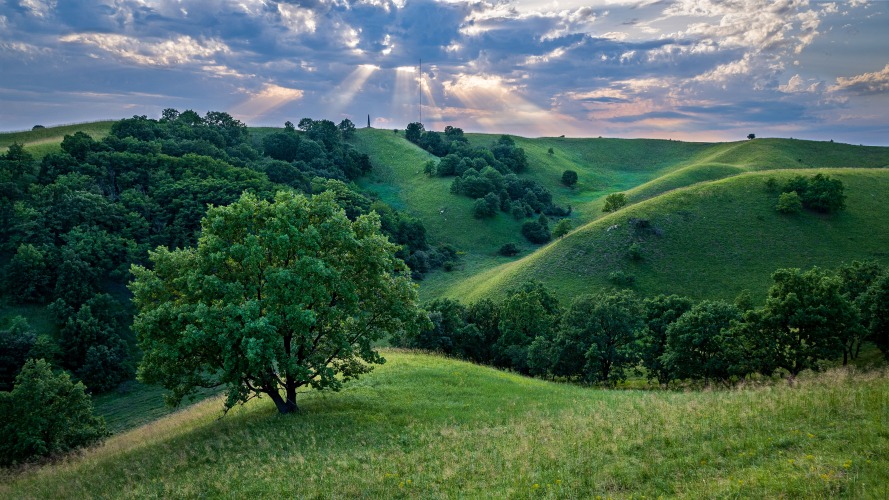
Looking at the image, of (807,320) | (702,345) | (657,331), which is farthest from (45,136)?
(807,320)

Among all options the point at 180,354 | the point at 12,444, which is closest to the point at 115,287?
the point at 12,444

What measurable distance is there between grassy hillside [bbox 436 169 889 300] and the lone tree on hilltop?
4758 cm

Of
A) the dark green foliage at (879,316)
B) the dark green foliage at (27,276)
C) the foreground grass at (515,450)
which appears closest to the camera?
the foreground grass at (515,450)

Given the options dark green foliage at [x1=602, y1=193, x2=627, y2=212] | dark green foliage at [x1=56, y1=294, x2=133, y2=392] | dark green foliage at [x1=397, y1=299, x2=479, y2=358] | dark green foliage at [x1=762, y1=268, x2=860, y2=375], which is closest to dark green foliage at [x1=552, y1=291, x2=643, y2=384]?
dark green foliage at [x1=762, y1=268, x2=860, y2=375]

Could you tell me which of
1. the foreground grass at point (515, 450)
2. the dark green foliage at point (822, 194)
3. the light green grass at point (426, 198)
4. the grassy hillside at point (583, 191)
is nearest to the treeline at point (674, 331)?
the foreground grass at point (515, 450)

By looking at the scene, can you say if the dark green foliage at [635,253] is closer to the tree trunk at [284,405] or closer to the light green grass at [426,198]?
the light green grass at [426,198]

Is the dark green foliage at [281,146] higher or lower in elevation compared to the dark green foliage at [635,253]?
higher

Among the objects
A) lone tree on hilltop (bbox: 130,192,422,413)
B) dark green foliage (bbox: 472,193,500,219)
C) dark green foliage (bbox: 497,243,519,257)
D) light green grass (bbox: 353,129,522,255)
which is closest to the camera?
lone tree on hilltop (bbox: 130,192,422,413)

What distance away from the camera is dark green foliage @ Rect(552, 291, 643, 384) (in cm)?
4075

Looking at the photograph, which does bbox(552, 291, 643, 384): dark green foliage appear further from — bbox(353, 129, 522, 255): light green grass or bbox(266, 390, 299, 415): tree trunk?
bbox(353, 129, 522, 255): light green grass

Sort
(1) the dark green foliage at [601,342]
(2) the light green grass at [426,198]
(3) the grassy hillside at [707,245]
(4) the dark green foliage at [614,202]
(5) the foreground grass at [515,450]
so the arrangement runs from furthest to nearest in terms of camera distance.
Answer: (2) the light green grass at [426,198]
(4) the dark green foliage at [614,202]
(3) the grassy hillside at [707,245]
(1) the dark green foliage at [601,342]
(5) the foreground grass at [515,450]

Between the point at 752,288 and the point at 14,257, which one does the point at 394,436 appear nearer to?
the point at 752,288

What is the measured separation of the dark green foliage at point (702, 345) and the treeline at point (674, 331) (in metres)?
0.08

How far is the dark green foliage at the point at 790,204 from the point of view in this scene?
79.9m
